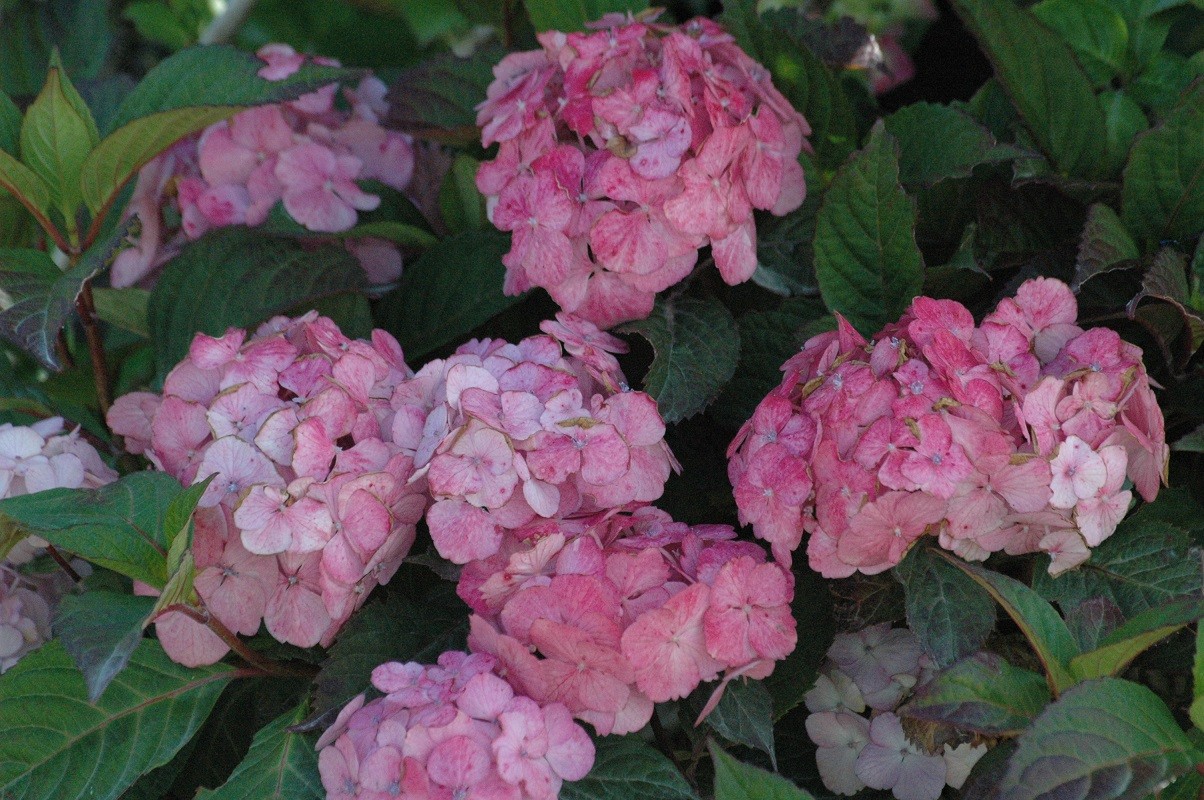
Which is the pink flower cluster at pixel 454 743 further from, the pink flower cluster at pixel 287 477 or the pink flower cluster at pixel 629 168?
the pink flower cluster at pixel 629 168

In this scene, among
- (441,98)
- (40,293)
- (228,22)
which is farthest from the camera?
(228,22)

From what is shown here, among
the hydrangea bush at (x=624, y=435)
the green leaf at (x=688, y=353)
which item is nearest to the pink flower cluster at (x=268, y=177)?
the hydrangea bush at (x=624, y=435)

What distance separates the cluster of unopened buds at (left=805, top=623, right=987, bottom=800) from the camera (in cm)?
84

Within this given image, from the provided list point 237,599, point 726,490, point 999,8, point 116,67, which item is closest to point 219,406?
point 237,599

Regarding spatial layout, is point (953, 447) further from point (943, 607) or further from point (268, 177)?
point (268, 177)

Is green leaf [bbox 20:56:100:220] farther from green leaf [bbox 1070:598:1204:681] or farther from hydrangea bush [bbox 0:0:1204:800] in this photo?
green leaf [bbox 1070:598:1204:681]

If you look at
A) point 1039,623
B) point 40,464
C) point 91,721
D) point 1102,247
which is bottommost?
point 91,721

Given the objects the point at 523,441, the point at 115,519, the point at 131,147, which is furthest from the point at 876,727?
the point at 131,147

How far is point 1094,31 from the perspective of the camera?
3.85 ft

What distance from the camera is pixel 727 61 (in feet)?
3.18

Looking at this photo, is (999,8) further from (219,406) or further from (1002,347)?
(219,406)

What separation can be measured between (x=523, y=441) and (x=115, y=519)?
0.28 m

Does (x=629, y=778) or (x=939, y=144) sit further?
(x=939, y=144)

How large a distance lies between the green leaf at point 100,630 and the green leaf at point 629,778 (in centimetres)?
29
